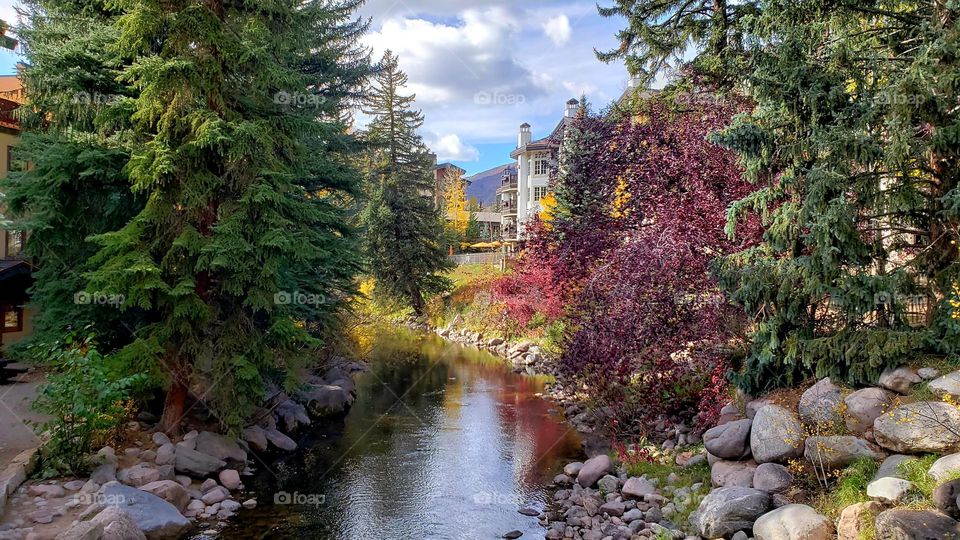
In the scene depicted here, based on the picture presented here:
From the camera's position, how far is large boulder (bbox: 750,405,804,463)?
7.76 m

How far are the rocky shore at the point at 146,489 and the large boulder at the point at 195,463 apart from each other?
0.05ft

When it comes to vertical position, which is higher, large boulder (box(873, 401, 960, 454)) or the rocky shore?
large boulder (box(873, 401, 960, 454))

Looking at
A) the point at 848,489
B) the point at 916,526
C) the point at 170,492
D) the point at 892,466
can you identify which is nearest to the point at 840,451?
the point at 848,489

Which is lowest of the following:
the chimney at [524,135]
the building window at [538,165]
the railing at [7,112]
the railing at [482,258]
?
the railing at [482,258]

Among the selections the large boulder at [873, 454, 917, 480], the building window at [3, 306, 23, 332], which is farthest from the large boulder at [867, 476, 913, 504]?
the building window at [3, 306, 23, 332]

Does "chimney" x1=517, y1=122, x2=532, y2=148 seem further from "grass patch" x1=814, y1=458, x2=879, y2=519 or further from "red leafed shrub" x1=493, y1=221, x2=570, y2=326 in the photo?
"grass patch" x1=814, y1=458, x2=879, y2=519

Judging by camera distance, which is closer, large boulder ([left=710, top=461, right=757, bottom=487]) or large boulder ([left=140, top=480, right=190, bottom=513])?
large boulder ([left=710, top=461, right=757, bottom=487])

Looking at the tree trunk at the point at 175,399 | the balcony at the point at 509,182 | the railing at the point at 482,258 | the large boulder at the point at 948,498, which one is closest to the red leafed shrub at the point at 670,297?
the large boulder at the point at 948,498

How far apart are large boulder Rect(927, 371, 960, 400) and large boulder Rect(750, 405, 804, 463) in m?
1.62

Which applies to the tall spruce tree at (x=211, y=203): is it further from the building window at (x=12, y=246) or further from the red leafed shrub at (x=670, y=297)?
the building window at (x=12, y=246)

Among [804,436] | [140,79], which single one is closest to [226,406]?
[140,79]

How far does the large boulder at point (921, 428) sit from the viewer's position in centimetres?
640

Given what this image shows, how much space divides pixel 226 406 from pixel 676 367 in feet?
26.9

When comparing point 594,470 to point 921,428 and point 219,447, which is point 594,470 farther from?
point 219,447
